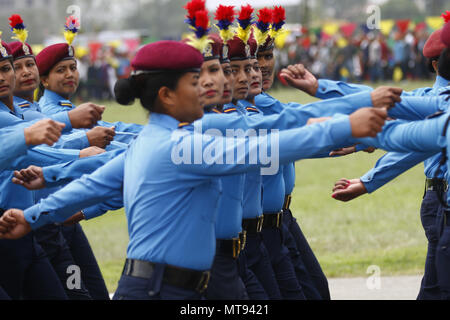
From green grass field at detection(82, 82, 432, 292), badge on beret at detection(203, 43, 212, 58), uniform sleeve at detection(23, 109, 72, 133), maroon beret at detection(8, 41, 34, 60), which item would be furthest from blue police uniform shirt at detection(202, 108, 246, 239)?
green grass field at detection(82, 82, 432, 292)

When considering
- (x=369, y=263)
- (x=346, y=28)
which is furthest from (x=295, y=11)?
(x=369, y=263)

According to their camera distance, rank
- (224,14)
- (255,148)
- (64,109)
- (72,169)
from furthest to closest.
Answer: (64,109) < (224,14) < (72,169) < (255,148)

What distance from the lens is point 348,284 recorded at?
815 cm

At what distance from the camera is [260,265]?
17.4 ft

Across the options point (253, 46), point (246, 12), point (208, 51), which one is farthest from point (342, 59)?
point (208, 51)

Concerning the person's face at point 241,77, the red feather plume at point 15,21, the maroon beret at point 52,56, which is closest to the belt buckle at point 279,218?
the person's face at point 241,77

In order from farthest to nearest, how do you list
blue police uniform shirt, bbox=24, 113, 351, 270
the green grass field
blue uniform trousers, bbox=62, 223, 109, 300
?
1. the green grass field
2. blue uniform trousers, bbox=62, 223, 109, 300
3. blue police uniform shirt, bbox=24, 113, 351, 270

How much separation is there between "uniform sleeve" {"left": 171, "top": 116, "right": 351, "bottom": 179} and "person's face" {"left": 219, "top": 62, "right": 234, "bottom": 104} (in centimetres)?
142

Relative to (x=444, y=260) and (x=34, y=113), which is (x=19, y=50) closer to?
(x=34, y=113)

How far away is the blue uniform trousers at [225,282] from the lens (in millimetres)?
4520

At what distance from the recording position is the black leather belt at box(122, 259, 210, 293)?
12.8 ft

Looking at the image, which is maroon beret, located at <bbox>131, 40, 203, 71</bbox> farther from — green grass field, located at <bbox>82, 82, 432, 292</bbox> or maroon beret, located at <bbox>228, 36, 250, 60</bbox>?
green grass field, located at <bbox>82, 82, 432, 292</bbox>

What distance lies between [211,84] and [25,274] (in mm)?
1758
